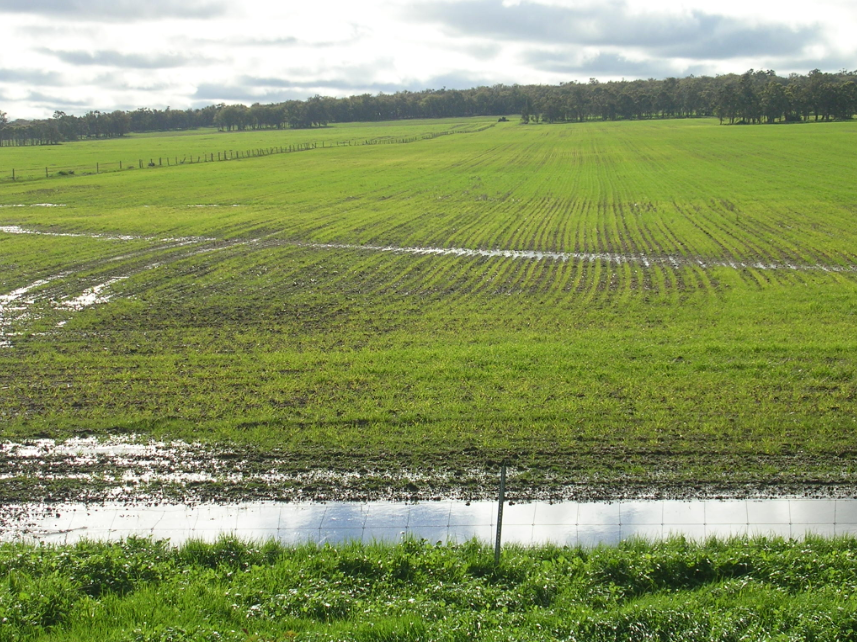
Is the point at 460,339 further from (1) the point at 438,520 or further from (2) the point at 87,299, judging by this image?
(2) the point at 87,299

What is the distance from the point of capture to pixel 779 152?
253 ft

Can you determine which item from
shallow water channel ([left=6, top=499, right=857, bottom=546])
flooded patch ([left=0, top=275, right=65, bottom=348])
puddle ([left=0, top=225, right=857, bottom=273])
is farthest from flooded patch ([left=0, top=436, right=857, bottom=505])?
puddle ([left=0, top=225, right=857, bottom=273])

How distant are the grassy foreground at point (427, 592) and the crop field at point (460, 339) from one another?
254 cm

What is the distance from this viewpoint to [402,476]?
12.6 m

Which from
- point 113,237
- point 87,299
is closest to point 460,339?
point 87,299

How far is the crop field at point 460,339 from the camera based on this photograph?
13.2 m

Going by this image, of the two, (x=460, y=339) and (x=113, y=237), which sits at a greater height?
(x=113, y=237)

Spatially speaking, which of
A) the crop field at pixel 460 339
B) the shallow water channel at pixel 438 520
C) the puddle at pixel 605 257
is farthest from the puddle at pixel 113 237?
the shallow water channel at pixel 438 520

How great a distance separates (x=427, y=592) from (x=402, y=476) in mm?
3909

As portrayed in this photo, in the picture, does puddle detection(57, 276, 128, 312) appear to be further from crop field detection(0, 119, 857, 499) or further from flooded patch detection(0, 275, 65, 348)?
flooded patch detection(0, 275, 65, 348)

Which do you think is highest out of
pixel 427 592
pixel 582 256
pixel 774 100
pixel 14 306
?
pixel 774 100

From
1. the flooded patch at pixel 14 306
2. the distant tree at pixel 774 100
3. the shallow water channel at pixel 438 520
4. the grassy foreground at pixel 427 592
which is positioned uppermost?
the distant tree at pixel 774 100

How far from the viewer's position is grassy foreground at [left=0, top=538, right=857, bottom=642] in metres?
7.73

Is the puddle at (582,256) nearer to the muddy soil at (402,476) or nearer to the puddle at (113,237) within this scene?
the puddle at (113,237)
